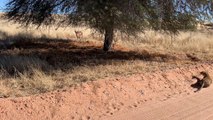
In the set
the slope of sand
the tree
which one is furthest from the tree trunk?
the slope of sand

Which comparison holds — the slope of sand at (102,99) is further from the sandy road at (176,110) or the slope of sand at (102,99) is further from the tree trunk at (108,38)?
the tree trunk at (108,38)

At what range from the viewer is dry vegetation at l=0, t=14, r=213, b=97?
34.7 ft

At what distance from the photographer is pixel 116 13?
13148mm

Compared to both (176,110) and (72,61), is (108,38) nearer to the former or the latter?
(72,61)

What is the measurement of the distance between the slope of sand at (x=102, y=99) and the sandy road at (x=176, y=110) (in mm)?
89

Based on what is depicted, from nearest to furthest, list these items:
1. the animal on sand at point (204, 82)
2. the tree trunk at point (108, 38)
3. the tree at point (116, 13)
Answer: the animal on sand at point (204, 82) → the tree at point (116, 13) → the tree trunk at point (108, 38)

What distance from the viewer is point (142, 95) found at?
10820mm

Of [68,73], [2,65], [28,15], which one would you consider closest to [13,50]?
[28,15]

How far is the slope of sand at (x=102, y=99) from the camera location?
889cm

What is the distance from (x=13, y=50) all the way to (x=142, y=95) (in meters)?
7.09

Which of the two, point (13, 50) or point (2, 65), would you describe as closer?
point (2, 65)

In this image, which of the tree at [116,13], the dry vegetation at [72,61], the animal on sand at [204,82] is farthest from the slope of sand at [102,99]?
the tree at [116,13]

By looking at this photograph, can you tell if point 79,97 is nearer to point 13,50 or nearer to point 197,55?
point 13,50

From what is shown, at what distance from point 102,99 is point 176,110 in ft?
5.83
